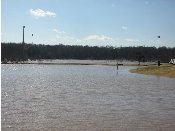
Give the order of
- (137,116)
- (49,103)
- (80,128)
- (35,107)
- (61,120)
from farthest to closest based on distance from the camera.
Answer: (49,103), (35,107), (137,116), (61,120), (80,128)

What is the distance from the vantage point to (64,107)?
60.4 ft

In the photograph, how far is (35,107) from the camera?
59.7 ft

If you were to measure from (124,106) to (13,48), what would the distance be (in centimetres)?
18087

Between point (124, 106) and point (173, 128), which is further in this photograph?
point (124, 106)

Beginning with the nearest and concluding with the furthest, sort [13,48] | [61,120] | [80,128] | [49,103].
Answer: [80,128], [61,120], [49,103], [13,48]

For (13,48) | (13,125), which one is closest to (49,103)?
(13,125)

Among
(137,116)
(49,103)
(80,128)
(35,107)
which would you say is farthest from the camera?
(49,103)

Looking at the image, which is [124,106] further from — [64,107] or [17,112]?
[17,112]

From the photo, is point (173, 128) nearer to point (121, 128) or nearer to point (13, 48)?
point (121, 128)

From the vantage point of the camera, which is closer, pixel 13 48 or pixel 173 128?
pixel 173 128

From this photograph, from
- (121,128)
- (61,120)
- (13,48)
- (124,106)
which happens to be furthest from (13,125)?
(13,48)

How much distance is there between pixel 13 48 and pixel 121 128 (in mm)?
186298

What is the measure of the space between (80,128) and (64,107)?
5139mm

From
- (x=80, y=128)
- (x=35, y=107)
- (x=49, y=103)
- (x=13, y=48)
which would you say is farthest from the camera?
(x=13, y=48)
